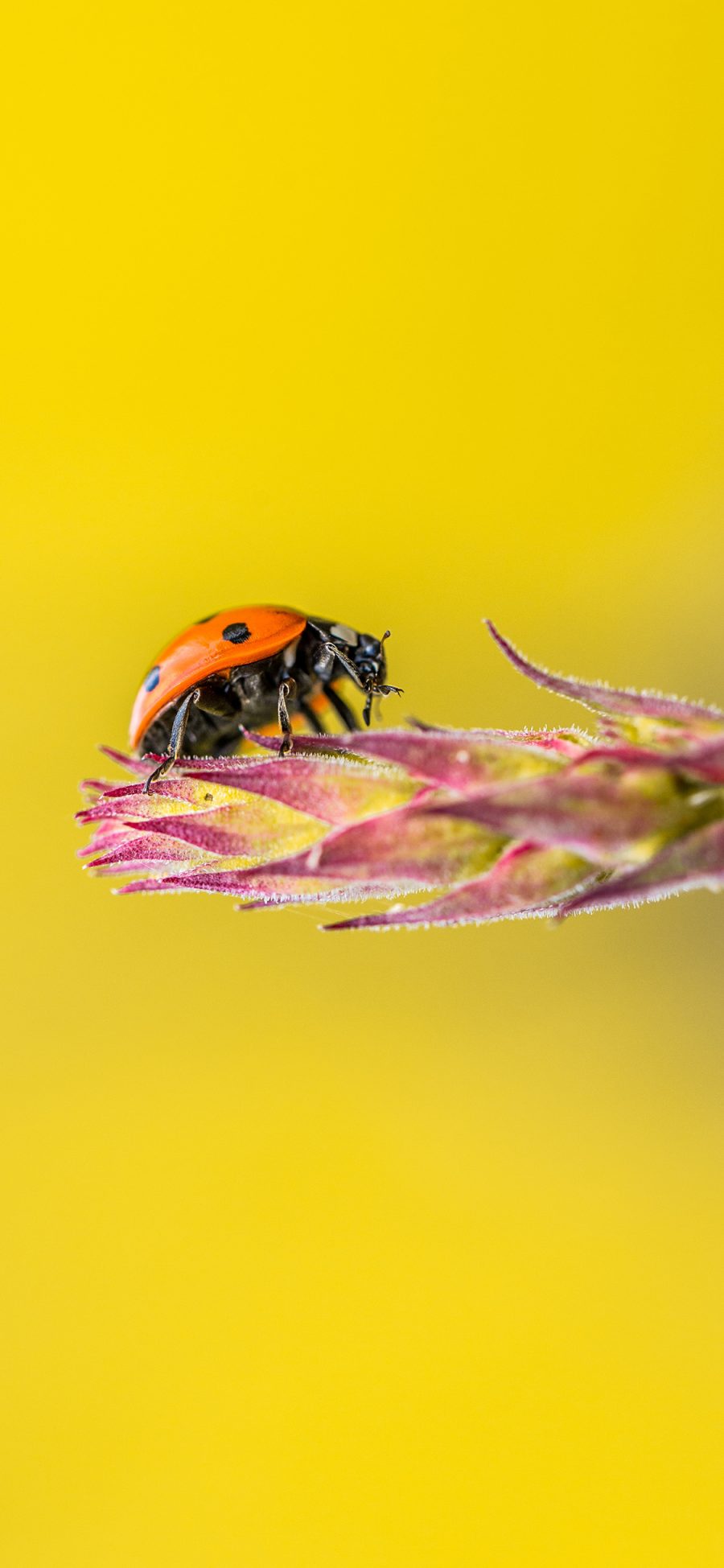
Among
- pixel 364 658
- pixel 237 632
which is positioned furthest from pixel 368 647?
pixel 237 632

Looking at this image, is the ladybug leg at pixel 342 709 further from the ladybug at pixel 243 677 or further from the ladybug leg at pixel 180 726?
the ladybug leg at pixel 180 726

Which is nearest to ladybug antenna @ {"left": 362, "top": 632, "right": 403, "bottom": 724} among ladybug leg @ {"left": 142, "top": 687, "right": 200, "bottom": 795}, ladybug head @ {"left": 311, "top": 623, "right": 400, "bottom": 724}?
ladybug head @ {"left": 311, "top": 623, "right": 400, "bottom": 724}

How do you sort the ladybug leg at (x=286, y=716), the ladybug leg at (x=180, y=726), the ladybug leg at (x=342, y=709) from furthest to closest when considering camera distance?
1. the ladybug leg at (x=342, y=709)
2. the ladybug leg at (x=180, y=726)
3. the ladybug leg at (x=286, y=716)

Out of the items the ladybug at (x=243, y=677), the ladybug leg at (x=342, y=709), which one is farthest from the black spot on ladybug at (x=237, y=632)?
the ladybug leg at (x=342, y=709)

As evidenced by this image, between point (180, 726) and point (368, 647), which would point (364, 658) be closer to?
point (368, 647)

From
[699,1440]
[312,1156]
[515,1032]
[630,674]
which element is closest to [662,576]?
[630,674]

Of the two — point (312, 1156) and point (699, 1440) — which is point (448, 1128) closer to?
point (312, 1156)
